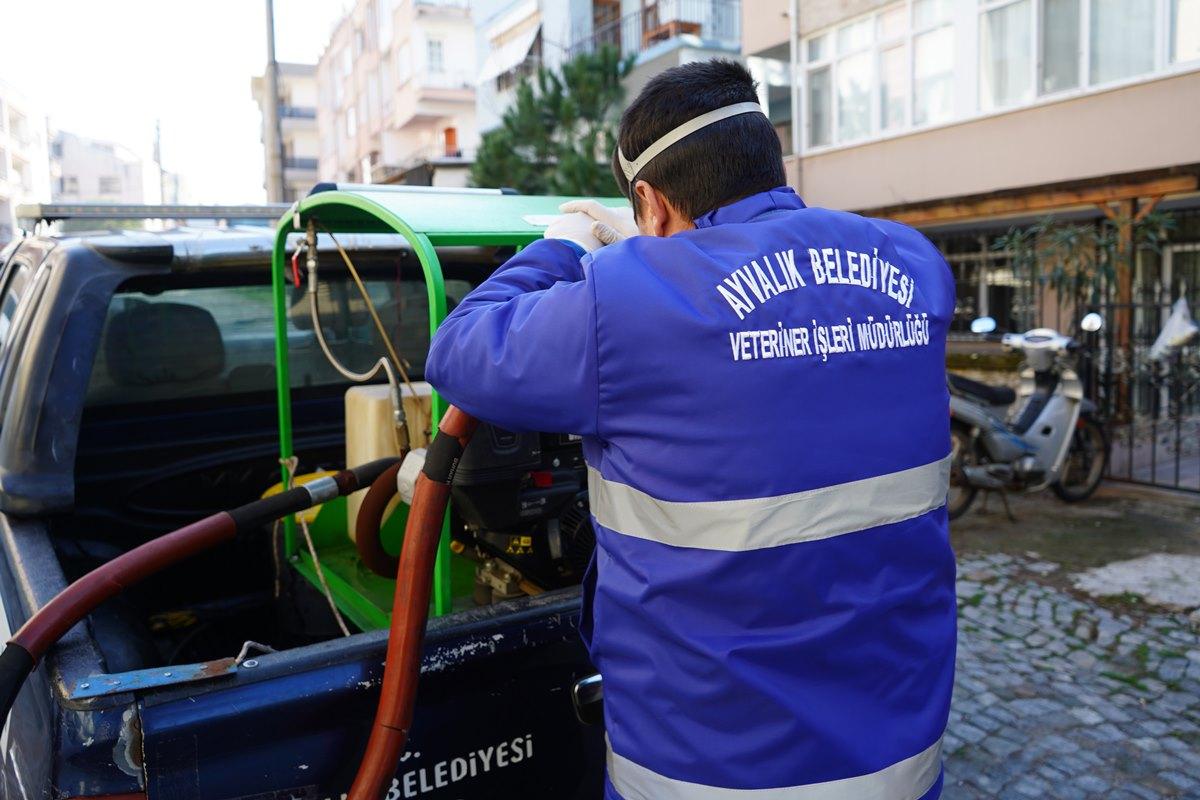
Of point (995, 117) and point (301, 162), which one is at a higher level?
point (301, 162)

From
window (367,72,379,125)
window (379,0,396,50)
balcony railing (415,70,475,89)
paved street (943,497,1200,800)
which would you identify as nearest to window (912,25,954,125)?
paved street (943,497,1200,800)

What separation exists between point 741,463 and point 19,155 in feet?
235

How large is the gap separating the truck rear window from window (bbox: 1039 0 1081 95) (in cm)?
1017

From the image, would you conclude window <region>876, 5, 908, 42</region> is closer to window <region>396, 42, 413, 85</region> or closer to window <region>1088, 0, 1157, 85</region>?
window <region>1088, 0, 1157, 85</region>

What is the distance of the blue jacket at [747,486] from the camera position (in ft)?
4.91

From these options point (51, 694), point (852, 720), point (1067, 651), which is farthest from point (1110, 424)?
point (51, 694)

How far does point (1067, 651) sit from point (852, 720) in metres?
3.80

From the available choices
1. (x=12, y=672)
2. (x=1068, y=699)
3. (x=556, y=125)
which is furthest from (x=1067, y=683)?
(x=556, y=125)

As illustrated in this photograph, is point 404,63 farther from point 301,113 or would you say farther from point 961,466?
point 301,113

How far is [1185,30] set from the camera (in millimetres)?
10172

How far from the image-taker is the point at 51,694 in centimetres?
169

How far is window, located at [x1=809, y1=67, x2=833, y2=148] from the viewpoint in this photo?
14695 millimetres

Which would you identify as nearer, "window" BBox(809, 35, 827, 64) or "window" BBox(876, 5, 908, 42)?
"window" BBox(876, 5, 908, 42)

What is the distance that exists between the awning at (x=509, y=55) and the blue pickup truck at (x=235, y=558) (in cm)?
1991
